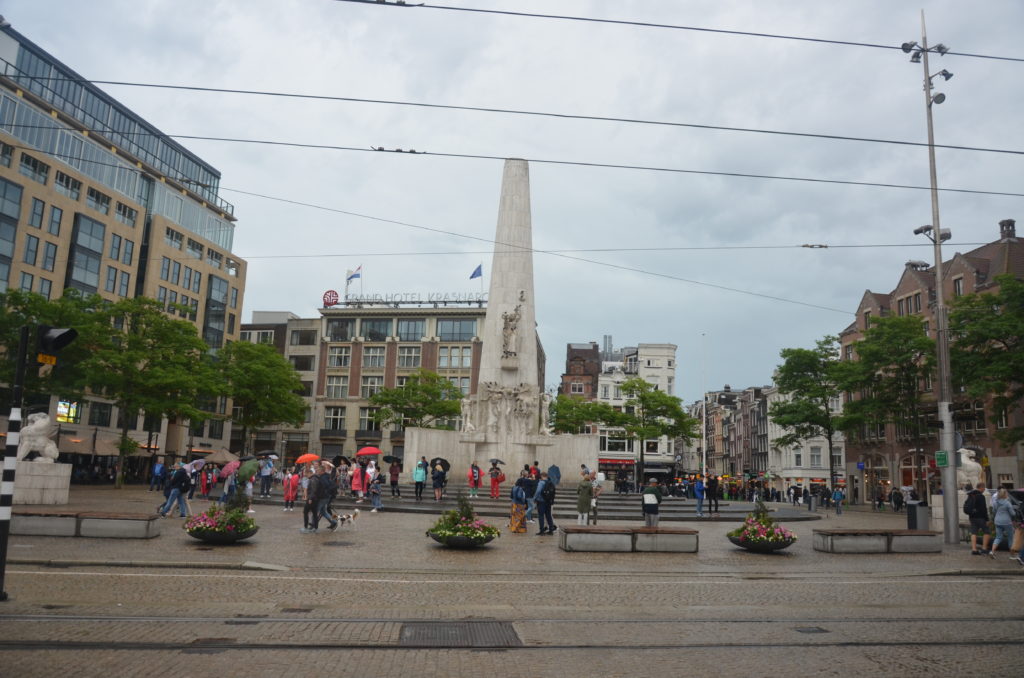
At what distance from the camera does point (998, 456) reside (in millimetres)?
46531

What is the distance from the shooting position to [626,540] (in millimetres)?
17453

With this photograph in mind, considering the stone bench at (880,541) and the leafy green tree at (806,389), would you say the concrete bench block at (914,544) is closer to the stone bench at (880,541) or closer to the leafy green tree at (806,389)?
the stone bench at (880,541)

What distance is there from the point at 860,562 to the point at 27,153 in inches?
2209

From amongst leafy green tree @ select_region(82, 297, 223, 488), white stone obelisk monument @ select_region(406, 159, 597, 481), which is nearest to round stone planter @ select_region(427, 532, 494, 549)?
white stone obelisk monument @ select_region(406, 159, 597, 481)

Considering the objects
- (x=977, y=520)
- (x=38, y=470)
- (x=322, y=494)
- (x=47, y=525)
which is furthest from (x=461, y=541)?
(x=38, y=470)

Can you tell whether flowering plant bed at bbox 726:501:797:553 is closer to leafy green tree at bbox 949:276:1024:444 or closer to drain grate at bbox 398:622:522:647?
drain grate at bbox 398:622:522:647

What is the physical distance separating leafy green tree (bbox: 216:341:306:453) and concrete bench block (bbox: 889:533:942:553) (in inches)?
1797

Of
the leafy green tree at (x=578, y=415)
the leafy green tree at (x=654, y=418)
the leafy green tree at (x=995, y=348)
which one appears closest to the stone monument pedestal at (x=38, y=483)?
the leafy green tree at (x=995, y=348)

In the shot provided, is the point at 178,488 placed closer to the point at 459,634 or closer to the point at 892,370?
the point at 459,634

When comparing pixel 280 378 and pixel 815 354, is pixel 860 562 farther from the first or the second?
pixel 280 378

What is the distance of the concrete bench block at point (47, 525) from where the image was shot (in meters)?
16.2

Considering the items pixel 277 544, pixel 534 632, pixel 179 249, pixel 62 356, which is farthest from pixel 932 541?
pixel 179 249

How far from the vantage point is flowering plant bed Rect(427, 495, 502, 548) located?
1658 centimetres

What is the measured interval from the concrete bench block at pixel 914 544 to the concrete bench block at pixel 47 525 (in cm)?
1784
